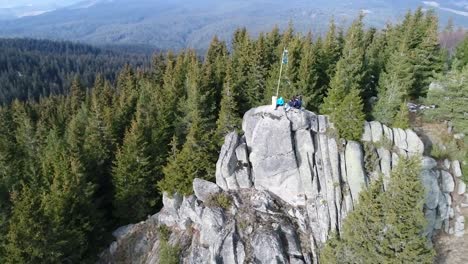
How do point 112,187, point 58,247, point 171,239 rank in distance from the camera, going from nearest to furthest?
point 58,247
point 171,239
point 112,187

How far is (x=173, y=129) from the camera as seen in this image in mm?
42906

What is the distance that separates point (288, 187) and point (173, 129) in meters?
18.4

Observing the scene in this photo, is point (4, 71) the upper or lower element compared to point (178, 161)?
lower

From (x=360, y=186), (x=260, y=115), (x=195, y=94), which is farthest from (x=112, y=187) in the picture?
(x=360, y=186)

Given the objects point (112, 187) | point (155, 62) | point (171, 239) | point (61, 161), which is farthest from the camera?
point (155, 62)

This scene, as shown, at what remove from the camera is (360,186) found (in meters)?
27.9

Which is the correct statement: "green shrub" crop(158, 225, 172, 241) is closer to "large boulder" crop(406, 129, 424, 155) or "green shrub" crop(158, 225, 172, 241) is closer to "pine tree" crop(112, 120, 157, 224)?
"pine tree" crop(112, 120, 157, 224)

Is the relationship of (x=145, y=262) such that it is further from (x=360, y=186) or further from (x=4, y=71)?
(x=4, y=71)

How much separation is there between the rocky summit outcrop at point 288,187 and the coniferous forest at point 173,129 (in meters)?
2.00

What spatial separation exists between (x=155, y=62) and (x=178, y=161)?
119 ft

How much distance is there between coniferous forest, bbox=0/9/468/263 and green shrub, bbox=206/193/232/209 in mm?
4010

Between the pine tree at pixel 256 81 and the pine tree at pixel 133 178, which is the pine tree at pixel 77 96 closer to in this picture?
the pine tree at pixel 133 178

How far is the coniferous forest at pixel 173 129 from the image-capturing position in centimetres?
3059

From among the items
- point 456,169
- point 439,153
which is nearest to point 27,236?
point 439,153
